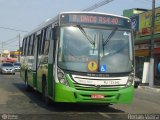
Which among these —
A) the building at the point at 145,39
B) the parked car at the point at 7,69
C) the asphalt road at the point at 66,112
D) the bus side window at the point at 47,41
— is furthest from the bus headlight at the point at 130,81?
the parked car at the point at 7,69

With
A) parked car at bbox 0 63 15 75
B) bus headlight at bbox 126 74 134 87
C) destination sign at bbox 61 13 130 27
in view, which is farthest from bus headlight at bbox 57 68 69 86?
parked car at bbox 0 63 15 75

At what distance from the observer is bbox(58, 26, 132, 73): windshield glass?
12750mm

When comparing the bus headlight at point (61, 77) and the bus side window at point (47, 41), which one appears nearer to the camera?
the bus headlight at point (61, 77)

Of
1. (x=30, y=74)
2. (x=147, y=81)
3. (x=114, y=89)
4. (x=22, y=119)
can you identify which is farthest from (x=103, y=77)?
(x=147, y=81)

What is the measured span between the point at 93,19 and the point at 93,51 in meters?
1.12

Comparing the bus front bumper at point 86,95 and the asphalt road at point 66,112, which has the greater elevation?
the bus front bumper at point 86,95

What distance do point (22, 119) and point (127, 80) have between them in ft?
12.1

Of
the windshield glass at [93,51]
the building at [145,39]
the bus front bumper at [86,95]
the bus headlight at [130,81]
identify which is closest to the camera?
the bus front bumper at [86,95]

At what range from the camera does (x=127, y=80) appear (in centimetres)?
1312

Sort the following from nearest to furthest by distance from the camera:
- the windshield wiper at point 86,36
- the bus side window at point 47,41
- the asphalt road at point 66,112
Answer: the asphalt road at point 66,112, the windshield wiper at point 86,36, the bus side window at point 47,41

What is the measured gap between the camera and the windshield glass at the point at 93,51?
1275cm

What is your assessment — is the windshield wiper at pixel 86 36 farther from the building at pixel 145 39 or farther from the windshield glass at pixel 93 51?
the building at pixel 145 39

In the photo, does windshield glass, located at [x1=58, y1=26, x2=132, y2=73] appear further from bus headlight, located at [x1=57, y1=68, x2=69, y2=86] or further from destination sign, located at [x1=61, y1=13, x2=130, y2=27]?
destination sign, located at [x1=61, y1=13, x2=130, y2=27]

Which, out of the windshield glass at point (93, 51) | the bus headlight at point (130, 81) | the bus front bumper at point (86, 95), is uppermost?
the windshield glass at point (93, 51)
